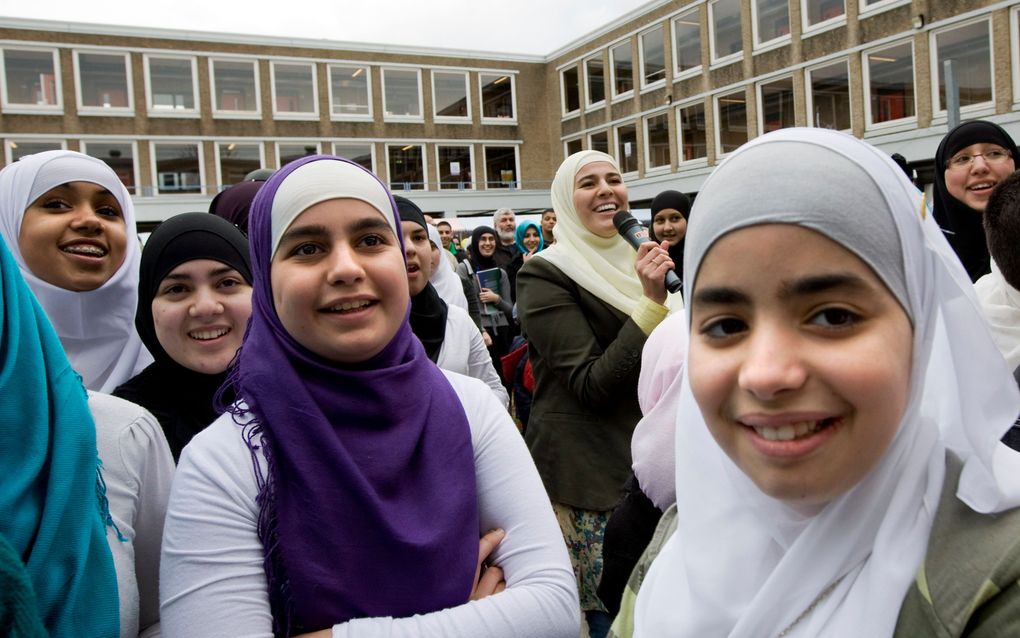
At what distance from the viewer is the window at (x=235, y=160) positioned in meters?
30.5

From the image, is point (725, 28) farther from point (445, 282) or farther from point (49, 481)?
point (49, 481)

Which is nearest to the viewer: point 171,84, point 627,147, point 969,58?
point 969,58

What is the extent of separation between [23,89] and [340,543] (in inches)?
1329

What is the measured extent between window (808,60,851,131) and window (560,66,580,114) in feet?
43.2

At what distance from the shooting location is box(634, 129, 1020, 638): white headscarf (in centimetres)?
98

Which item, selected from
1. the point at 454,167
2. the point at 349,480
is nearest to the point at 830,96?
the point at 454,167

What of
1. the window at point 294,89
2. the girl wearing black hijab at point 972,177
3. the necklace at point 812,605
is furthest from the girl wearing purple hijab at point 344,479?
the window at point 294,89

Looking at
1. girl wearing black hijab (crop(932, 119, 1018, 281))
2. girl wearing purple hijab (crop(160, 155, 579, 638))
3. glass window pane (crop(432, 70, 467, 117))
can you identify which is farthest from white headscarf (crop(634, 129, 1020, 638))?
glass window pane (crop(432, 70, 467, 117))

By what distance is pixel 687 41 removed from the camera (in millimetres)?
28359

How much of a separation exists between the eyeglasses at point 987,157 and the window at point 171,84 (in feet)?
104

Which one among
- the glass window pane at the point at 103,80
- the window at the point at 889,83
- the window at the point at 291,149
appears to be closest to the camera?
the window at the point at 889,83

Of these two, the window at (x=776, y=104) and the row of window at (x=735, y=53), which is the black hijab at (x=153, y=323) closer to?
the row of window at (x=735, y=53)

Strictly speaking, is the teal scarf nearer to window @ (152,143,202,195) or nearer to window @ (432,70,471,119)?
window @ (152,143,202,195)

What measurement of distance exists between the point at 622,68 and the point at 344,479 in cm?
3269
